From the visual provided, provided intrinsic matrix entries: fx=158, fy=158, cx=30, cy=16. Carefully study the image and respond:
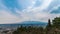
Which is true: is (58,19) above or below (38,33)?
above

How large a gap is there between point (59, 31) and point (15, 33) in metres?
4.64

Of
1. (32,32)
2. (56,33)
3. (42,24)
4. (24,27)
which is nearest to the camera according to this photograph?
(56,33)

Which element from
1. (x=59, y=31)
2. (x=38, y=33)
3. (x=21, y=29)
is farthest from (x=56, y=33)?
(x=21, y=29)

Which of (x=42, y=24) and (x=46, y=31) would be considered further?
(x=42, y=24)

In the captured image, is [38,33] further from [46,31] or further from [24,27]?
[24,27]

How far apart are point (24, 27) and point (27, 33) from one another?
193 centimetres

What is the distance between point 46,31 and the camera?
14609 millimetres

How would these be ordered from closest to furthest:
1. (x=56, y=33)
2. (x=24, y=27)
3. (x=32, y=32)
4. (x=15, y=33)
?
(x=56, y=33) → (x=32, y=32) → (x=15, y=33) → (x=24, y=27)

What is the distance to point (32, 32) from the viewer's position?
15.2m

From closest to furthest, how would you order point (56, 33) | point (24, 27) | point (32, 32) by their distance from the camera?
1. point (56, 33)
2. point (32, 32)
3. point (24, 27)

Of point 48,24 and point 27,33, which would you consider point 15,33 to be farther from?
point 48,24

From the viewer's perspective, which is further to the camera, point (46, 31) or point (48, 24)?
point (48, 24)

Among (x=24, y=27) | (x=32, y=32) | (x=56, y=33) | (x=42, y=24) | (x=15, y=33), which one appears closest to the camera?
(x=56, y=33)

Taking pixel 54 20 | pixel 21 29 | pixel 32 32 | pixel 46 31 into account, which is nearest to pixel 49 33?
pixel 46 31
